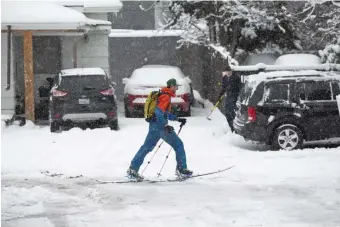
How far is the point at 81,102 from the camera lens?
15438mm

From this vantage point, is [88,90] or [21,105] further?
[21,105]

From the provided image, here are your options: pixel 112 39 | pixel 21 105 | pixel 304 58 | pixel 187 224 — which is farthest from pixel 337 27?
pixel 187 224

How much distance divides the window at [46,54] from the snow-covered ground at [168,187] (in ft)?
24.7

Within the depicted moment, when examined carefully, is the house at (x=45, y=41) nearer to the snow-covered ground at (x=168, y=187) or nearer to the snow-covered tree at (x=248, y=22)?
the snow-covered tree at (x=248, y=22)

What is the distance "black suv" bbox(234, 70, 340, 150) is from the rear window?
14.7 feet

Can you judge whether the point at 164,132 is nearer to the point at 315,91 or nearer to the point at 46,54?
the point at 315,91

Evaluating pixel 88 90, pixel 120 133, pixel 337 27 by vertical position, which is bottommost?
pixel 120 133

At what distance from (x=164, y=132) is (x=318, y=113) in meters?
4.06

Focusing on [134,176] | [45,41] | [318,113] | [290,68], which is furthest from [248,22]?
[134,176]

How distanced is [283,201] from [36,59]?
597 inches

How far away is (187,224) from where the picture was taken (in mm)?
7453

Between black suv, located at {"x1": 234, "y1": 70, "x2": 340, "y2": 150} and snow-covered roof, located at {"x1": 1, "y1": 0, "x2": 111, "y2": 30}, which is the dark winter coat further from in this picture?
snow-covered roof, located at {"x1": 1, "y1": 0, "x2": 111, "y2": 30}

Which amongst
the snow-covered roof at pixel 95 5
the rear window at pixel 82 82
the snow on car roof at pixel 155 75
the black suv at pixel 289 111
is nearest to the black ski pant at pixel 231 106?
the black suv at pixel 289 111

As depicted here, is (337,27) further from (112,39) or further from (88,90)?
(112,39)
